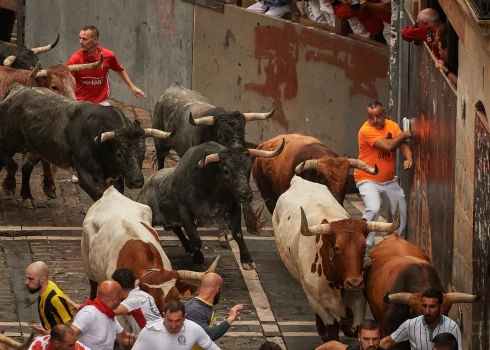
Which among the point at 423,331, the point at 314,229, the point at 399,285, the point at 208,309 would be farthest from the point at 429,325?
the point at 314,229

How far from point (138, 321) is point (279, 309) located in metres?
3.76

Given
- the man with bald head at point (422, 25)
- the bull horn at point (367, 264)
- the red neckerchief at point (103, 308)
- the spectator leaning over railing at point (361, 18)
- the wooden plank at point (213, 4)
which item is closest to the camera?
the red neckerchief at point (103, 308)

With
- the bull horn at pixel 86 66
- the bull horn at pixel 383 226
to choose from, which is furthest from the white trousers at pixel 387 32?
the bull horn at pixel 383 226

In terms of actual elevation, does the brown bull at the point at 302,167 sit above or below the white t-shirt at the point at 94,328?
above

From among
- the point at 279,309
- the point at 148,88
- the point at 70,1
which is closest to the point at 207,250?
the point at 279,309

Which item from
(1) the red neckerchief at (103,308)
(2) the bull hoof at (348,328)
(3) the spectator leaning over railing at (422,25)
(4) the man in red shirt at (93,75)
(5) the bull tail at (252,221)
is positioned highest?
(3) the spectator leaning over railing at (422,25)

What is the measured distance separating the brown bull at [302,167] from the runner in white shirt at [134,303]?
4.92 m

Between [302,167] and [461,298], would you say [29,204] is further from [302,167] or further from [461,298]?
[461,298]

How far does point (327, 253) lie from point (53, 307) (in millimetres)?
3180

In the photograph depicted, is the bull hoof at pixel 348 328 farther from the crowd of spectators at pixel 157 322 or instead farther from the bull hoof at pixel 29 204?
the bull hoof at pixel 29 204

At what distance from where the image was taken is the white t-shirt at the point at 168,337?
43.0 ft

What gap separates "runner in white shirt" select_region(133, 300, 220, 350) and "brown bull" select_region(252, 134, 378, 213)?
5.86 m

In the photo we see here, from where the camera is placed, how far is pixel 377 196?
19.3 meters

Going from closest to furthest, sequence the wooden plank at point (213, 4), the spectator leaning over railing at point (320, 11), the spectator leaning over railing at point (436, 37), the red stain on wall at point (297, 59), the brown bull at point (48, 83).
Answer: the spectator leaning over railing at point (436, 37), the brown bull at point (48, 83), the red stain on wall at point (297, 59), the spectator leaning over railing at point (320, 11), the wooden plank at point (213, 4)
